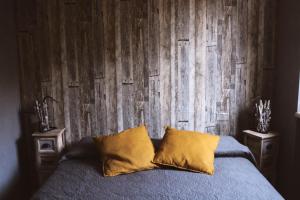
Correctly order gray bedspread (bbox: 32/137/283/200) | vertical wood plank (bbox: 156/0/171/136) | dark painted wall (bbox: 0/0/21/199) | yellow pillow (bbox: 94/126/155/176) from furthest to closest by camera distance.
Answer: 1. vertical wood plank (bbox: 156/0/171/136)
2. dark painted wall (bbox: 0/0/21/199)
3. yellow pillow (bbox: 94/126/155/176)
4. gray bedspread (bbox: 32/137/283/200)

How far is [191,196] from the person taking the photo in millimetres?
1998

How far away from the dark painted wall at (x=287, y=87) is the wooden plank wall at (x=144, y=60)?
0.34 ft

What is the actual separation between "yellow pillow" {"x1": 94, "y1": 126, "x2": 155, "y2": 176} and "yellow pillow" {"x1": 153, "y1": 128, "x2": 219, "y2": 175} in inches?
4.2

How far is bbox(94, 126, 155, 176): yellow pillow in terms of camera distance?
7.98 ft

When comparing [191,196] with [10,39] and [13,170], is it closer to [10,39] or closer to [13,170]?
[13,170]

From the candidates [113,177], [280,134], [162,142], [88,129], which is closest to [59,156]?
[88,129]

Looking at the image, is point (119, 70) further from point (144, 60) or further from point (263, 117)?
point (263, 117)

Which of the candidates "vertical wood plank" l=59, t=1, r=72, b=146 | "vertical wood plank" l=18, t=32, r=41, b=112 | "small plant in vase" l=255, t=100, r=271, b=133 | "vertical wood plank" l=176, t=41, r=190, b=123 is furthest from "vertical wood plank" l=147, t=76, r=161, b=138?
"vertical wood plank" l=18, t=32, r=41, b=112

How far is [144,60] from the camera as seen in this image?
3070 mm

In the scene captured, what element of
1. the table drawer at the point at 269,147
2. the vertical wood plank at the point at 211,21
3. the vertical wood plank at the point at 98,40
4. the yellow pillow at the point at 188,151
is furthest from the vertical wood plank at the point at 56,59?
the table drawer at the point at 269,147

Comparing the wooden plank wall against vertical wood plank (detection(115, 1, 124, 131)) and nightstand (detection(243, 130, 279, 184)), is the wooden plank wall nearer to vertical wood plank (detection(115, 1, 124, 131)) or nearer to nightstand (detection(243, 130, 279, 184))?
vertical wood plank (detection(115, 1, 124, 131))

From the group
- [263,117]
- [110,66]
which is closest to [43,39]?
[110,66]

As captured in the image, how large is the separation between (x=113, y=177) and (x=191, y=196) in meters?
0.66

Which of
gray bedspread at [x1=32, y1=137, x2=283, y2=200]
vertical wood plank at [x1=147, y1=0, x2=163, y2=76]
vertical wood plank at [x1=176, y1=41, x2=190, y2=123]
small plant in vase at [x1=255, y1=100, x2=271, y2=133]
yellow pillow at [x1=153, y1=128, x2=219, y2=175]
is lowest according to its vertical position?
gray bedspread at [x1=32, y1=137, x2=283, y2=200]
